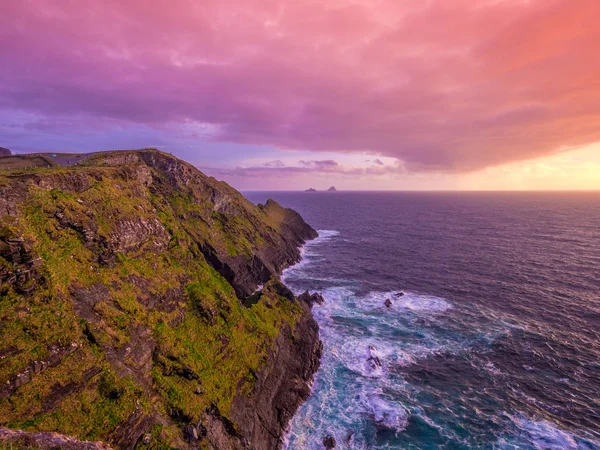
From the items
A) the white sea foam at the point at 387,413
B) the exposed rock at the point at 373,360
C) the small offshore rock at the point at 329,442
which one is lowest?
the small offshore rock at the point at 329,442

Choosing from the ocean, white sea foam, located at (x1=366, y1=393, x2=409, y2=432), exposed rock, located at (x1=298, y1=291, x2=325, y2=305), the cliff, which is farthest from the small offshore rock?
exposed rock, located at (x1=298, y1=291, x2=325, y2=305)

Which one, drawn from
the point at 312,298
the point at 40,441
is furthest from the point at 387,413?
the point at 40,441

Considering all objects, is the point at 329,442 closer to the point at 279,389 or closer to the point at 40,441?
the point at 279,389

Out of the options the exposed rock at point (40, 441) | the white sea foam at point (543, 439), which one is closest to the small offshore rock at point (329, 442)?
the white sea foam at point (543, 439)

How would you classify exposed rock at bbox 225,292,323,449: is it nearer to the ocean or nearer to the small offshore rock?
the ocean

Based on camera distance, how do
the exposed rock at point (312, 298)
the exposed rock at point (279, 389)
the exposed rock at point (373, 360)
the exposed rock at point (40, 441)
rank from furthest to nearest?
the exposed rock at point (312, 298), the exposed rock at point (373, 360), the exposed rock at point (279, 389), the exposed rock at point (40, 441)

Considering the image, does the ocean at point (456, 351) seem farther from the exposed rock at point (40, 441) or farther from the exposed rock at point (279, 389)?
the exposed rock at point (40, 441)
